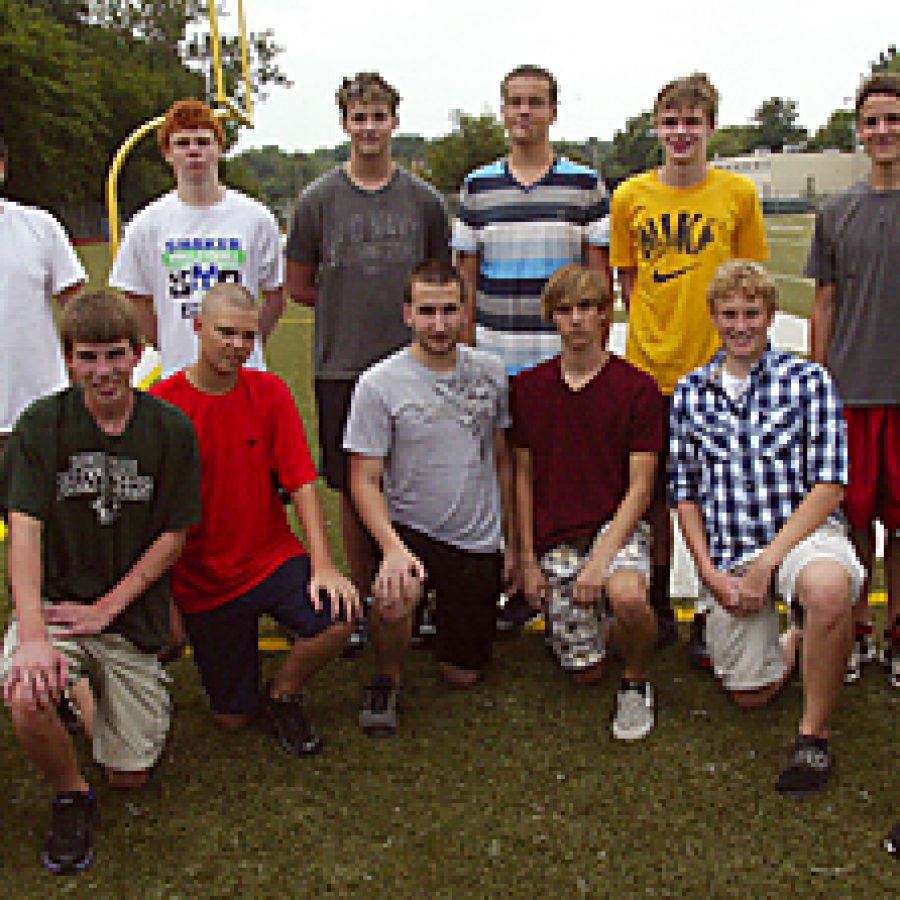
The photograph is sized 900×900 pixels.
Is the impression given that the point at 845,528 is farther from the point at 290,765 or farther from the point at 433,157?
the point at 433,157

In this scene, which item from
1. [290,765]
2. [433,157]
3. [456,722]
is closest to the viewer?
[290,765]

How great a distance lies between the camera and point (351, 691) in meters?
3.72

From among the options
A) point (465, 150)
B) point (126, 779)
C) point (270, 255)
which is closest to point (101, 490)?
point (126, 779)

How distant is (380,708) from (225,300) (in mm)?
1411

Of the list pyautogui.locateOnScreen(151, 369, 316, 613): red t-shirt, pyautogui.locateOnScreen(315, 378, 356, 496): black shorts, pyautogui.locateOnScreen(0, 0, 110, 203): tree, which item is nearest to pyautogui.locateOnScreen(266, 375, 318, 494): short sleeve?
pyautogui.locateOnScreen(151, 369, 316, 613): red t-shirt

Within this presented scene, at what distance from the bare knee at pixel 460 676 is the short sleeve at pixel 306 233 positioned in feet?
5.45

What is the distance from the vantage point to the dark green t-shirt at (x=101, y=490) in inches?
115

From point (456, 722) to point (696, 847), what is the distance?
975 millimetres

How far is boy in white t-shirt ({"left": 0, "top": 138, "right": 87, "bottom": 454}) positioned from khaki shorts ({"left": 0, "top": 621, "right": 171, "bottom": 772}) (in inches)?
45.6

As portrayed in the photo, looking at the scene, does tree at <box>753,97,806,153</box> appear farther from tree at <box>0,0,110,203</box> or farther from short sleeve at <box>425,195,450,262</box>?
short sleeve at <box>425,195,450,262</box>

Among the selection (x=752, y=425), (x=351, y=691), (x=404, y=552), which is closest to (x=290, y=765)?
(x=351, y=691)

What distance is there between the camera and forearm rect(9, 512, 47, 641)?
9.20ft

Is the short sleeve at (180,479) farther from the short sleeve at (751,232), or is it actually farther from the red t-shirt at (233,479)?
the short sleeve at (751,232)

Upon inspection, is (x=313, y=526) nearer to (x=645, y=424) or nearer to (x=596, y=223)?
(x=645, y=424)
